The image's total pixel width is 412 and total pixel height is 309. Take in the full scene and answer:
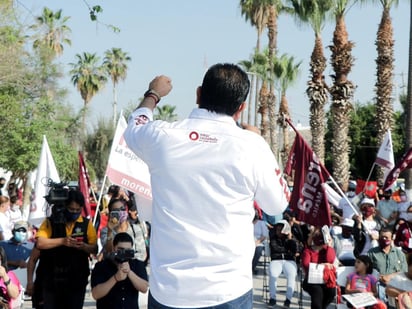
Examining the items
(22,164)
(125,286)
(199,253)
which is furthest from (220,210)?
(22,164)

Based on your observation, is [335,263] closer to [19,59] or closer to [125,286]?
[125,286]

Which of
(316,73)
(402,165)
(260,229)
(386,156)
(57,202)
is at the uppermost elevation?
(316,73)

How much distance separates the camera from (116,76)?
2522 inches

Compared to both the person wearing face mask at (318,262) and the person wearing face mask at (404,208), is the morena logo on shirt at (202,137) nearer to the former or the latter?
the person wearing face mask at (318,262)

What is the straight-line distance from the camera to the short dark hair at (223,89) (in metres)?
3.00

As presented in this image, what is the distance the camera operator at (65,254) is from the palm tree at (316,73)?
81.6 ft

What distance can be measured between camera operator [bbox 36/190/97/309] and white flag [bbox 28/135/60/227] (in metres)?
3.81

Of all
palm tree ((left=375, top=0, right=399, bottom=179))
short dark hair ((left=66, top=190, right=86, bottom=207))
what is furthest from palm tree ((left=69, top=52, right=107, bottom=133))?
short dark hair ((left=66, top=190, right=86, bottom=207))

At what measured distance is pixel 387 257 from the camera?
10.2 meters

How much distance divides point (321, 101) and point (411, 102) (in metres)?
10.4

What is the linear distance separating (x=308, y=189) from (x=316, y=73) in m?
21.8

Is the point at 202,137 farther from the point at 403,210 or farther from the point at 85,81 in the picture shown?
the point at 85,81

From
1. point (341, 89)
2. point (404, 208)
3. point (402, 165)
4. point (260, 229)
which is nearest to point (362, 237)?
point (402, 165)

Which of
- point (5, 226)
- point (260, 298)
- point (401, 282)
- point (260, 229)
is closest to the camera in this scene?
point (401, 282)
